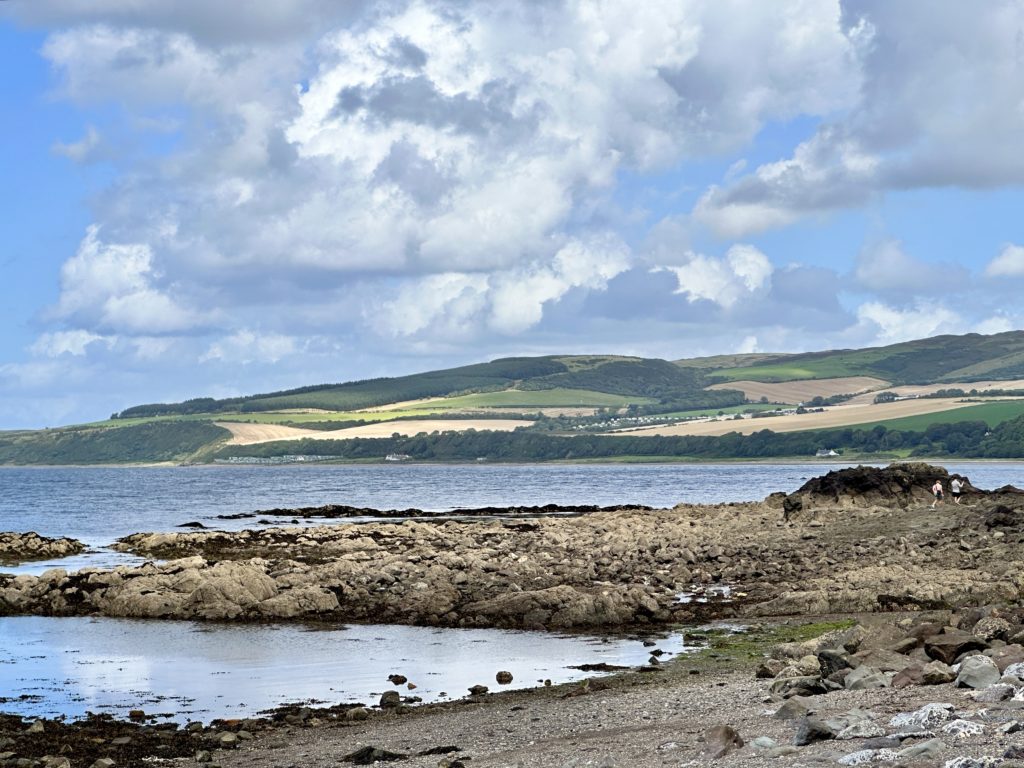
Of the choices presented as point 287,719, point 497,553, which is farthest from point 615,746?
point 497,553

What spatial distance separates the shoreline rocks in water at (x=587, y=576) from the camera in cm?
2973

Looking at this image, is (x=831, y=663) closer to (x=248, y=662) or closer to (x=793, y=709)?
(x=793, y=709)

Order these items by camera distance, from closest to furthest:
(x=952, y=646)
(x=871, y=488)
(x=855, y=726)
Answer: (x=855, y=726) < (x=952, y=646) < (x=871, y=488)

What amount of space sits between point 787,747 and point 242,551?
3786cm

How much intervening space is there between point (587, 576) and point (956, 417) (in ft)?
528

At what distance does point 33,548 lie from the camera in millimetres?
51781

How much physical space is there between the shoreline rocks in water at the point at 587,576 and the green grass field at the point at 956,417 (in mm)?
138279

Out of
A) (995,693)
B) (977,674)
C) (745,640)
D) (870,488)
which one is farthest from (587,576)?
(870,488)

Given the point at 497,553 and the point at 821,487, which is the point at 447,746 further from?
the point at 821,487

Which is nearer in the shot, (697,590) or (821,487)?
(697,590)

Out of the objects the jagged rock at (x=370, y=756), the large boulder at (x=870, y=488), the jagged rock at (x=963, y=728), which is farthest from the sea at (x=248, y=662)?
the large boulder at (x=870, y=488)

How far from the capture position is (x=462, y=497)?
338ft

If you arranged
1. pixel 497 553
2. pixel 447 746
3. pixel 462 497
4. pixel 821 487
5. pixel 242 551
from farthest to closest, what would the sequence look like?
pixel 462 497, pixel 821 487, pixel 242 551, pixel 497 553, pixel 447 746

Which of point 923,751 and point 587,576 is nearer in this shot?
point 923,751
